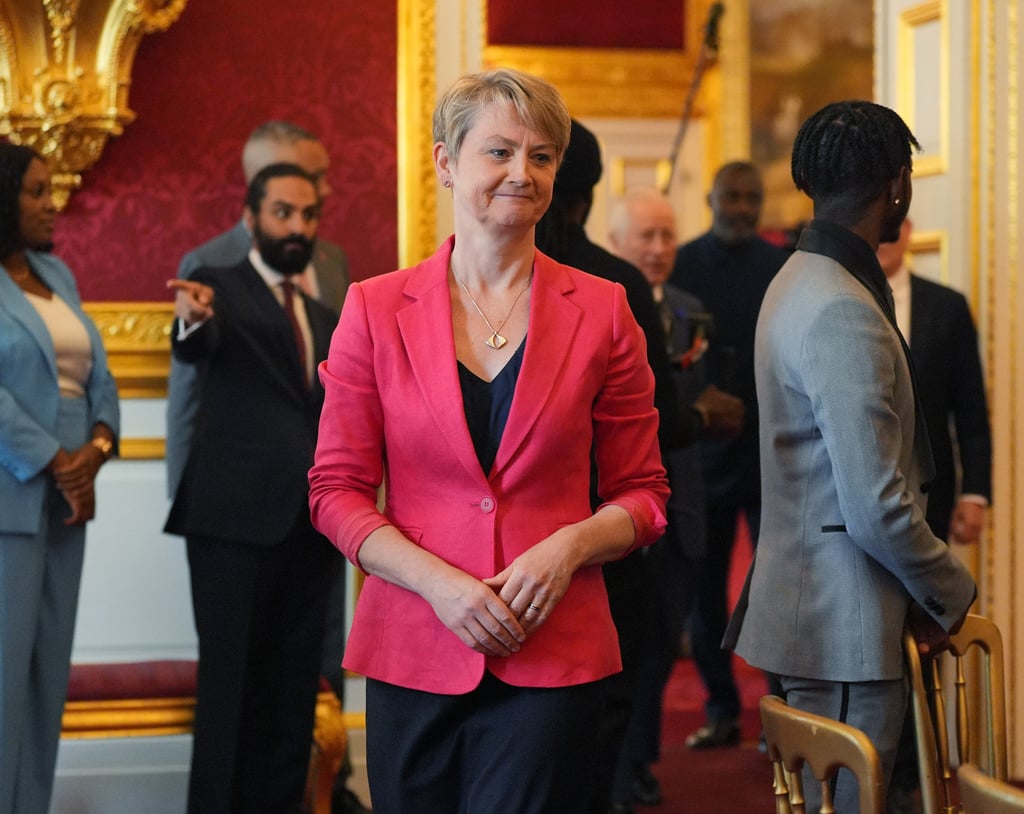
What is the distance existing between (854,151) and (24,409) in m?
2.12

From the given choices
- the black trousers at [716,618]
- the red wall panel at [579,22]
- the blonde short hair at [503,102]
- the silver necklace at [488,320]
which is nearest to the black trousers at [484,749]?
the silver necklace at [488,320]

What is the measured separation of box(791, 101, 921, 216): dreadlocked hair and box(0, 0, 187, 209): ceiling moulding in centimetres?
240

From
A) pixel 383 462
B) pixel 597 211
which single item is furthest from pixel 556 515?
pixel 597 211

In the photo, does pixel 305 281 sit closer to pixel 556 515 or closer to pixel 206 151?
pixel 206 151

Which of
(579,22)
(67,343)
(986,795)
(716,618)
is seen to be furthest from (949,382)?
(579,22)

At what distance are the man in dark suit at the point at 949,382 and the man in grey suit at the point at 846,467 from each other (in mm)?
1803

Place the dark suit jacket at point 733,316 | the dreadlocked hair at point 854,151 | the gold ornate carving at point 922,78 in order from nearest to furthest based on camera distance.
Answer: the dreadlocked hair at point 854,151
the gold ornate carving at point 922,78
the dark suit jacket at point 733,316

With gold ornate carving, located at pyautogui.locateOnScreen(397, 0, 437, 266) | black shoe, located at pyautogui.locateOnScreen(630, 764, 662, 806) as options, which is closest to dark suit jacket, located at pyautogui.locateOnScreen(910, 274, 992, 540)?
black shoe, located at pyautogui.locateOnScreen(630, 764, 662, 806)

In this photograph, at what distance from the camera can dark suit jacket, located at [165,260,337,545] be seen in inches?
142

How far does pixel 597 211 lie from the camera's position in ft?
29.3

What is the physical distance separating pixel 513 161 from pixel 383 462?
51cm

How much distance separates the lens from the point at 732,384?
15.9 ft

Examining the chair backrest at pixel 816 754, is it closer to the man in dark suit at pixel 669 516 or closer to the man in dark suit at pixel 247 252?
the man in dark suit at pixel 669 516

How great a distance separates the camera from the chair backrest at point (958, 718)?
7.00 ft
